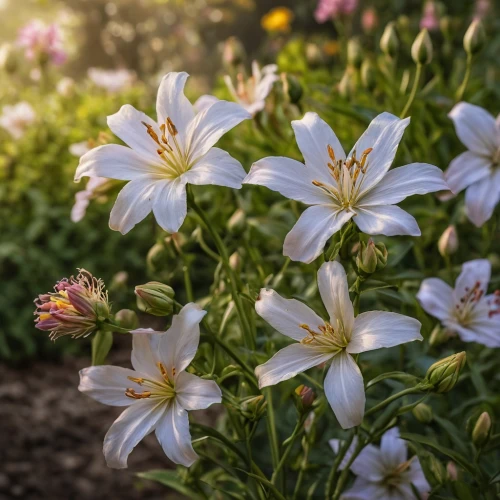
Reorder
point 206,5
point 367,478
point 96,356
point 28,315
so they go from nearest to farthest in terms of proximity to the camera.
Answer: point 96,356 → point 367,478 → point 28,315 → point 206,5

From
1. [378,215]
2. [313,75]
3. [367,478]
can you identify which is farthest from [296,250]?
[313,75]

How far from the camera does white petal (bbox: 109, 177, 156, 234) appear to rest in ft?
2.75

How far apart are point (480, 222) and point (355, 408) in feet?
1.66

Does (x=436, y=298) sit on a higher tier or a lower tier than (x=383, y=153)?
lower

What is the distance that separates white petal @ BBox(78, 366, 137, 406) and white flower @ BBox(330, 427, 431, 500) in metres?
0.35

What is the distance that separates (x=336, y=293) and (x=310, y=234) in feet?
0.23

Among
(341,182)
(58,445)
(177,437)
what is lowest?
(58,445)

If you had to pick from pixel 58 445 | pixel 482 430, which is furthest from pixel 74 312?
pixel 58 445

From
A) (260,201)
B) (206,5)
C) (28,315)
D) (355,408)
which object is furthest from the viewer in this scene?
(206,5)

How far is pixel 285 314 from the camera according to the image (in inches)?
32.2

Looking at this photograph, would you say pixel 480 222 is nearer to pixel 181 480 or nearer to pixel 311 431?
pixel 311 431

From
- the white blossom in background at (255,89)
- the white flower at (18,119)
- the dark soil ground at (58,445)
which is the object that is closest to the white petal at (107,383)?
the white blossom in background at (255,89)

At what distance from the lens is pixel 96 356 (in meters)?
0.94

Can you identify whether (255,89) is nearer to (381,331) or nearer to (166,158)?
(166,158)
